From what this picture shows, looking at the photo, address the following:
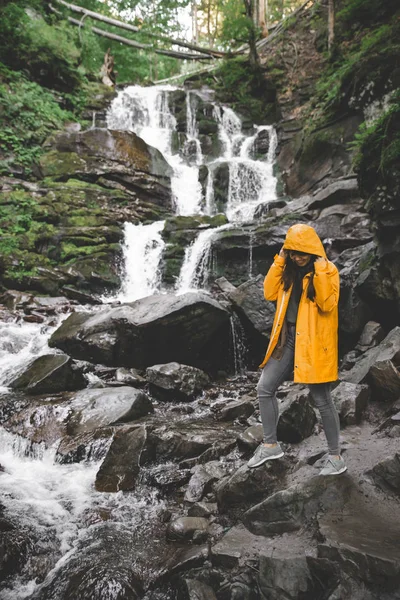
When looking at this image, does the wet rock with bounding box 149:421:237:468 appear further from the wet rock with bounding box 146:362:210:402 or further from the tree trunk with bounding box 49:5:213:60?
the tree trunk with bounding box 49:5:213:60

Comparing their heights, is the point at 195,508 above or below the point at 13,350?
below

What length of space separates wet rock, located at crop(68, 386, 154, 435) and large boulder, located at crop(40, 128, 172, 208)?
1203cm

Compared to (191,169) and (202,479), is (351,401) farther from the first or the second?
(191,169)

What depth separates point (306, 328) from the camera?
10.8 ft

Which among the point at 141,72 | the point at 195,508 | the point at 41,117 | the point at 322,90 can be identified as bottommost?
the point at 195,508

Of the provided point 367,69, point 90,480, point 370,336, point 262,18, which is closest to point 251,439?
point 90,480

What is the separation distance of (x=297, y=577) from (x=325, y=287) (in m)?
2.15

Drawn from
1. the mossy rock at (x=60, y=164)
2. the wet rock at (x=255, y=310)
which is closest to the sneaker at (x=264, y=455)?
the wet rock at (x=255, y=310)

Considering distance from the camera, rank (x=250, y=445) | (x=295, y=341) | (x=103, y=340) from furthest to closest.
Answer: (x=103, y=340) → (x=250, y=445) → (x=295, y=341)

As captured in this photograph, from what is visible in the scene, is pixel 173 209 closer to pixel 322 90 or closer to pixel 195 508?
pixel 322 90

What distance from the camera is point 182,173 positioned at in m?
19.0

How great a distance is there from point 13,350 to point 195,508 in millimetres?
6466

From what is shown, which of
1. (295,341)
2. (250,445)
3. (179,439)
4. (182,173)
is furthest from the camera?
(182,173)

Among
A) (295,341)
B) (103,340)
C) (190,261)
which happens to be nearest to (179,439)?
(295,341)
